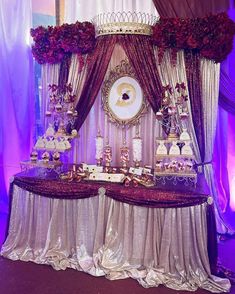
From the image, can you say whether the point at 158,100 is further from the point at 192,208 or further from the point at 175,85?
the point at 192,208

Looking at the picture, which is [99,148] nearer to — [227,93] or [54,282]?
[54,282]

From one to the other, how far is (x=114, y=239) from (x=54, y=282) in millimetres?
584

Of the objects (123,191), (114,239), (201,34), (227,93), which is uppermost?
(201,34)

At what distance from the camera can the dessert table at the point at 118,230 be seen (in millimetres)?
2471

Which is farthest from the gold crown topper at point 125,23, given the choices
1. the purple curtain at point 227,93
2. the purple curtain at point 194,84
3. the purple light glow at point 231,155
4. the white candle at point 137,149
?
the purple light glow at point 231,155

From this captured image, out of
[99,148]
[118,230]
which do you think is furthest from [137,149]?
[118,230]

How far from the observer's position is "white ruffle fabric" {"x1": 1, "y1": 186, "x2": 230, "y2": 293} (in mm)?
2477

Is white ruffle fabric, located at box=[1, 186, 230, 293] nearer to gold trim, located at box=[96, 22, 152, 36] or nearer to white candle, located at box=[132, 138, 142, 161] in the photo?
white candle, located at box=[132, 138, 142, 161]

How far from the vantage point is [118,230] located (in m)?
2.68

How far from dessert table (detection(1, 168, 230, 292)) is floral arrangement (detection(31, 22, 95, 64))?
4.18ft

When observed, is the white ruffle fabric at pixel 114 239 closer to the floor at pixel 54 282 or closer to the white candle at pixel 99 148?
the floor at pixel 54 282

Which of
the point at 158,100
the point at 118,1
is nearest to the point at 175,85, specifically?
the point at 158,100

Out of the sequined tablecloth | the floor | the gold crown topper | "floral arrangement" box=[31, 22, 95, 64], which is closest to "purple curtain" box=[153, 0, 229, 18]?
the gold crown topper

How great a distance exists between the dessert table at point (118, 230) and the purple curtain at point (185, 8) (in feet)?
5.26
